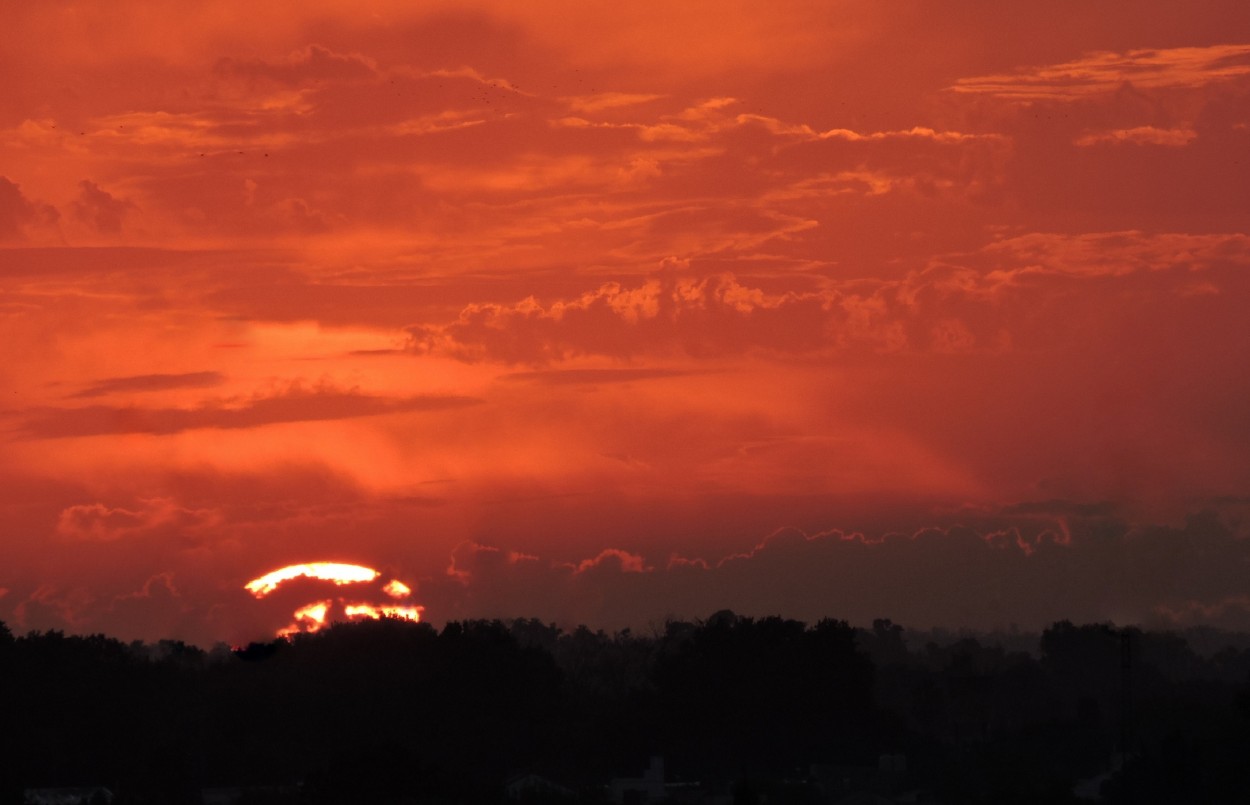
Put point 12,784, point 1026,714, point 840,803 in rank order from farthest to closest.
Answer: point 1026,714, point 840,803, point 12,784

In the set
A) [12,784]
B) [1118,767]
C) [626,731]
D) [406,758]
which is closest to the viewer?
[406,758]

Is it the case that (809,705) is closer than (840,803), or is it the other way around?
(840,803)

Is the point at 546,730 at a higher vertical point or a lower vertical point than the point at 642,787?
higher

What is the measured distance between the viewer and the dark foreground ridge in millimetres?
104062

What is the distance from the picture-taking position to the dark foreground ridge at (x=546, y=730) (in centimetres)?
10406

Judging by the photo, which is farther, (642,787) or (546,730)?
(546,730)

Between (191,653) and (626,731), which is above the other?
(191,653)

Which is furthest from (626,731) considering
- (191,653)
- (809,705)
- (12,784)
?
(191,653)

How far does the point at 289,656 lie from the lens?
156 metres

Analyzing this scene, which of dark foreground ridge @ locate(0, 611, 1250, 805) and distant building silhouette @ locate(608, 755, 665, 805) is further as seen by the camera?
distant building silhouette @ locate(608, 755, 665, 805)

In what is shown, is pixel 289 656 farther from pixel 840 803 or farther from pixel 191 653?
pixel 840 803

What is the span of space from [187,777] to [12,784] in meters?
14.4

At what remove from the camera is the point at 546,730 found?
467 ft

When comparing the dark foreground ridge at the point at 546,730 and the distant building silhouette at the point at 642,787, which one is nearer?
the dark foreground ridge at the point at 546,730
